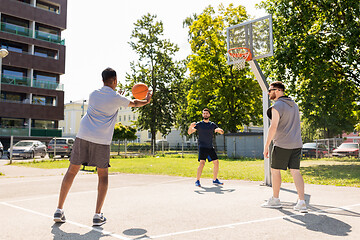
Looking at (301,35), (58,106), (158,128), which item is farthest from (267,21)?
(58,106)

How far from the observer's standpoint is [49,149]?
2492 cm

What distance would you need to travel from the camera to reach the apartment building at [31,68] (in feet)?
124

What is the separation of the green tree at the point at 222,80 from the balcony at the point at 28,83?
19550 mm

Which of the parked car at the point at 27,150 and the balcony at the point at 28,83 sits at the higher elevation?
the balcony at the point at 28,83

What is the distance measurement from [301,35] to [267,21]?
33.0 ft

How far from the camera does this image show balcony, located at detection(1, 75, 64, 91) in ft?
123

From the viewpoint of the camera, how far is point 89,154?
4.26 m

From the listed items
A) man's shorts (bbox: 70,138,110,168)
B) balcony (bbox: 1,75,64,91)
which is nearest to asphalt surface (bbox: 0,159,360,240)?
man's shorts (bbox: 70,138,110,168)

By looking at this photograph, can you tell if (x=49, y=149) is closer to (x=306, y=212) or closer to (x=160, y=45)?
(x=160, y=45)

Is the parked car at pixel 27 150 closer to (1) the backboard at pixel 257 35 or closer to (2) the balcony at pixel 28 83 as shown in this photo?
(2) the balcony at pixel 28 83

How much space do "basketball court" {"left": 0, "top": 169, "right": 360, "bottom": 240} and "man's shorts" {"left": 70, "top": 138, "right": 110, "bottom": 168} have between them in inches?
32.2

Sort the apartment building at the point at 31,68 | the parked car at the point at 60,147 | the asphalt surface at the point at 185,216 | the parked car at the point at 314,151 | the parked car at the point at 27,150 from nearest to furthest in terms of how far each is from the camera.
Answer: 1. the asphalt surface at the point at 185,216
2. the parked car at the point at 27,150
3. the parked car at the point at 60,147
4. the parked car at the point at 314,151
5. the apartment building at the point at 31,68

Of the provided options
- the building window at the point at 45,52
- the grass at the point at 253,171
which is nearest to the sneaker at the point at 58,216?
the grass at the point at 253,171

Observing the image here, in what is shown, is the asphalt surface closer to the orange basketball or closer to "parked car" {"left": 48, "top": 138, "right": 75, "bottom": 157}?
the orange basketball
